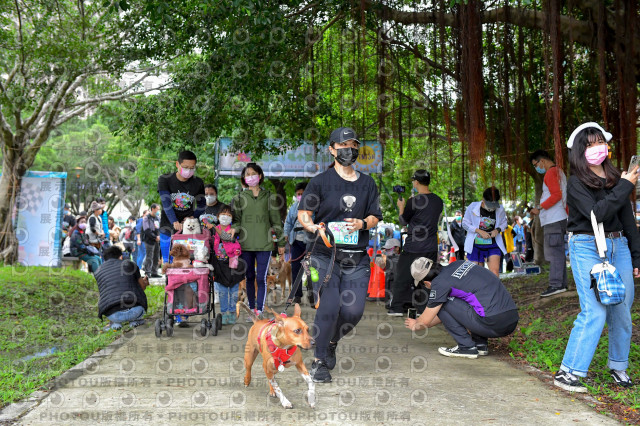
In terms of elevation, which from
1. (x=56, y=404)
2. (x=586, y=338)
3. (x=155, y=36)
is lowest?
(x=56, y=404)

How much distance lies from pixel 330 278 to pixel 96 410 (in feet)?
6.15

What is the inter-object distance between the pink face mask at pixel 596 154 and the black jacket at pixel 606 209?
0.49 ft

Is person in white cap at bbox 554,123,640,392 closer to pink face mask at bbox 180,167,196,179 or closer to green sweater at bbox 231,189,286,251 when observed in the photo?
green sweater at bbox 231,189,286,251

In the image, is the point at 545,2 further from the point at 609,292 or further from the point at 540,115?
the point at 540,115

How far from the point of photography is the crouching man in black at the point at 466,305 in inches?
215

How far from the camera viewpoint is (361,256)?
4945 mm

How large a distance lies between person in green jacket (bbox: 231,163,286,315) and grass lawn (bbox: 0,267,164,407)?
5.57 ft

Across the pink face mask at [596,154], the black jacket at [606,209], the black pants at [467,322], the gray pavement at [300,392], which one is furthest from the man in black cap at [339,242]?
the pink face mask at [596,154]

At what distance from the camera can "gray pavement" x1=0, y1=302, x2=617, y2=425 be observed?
379 cm

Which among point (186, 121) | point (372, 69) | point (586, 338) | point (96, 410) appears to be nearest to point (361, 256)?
point (586, 338)

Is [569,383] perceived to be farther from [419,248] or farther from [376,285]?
[376,285]

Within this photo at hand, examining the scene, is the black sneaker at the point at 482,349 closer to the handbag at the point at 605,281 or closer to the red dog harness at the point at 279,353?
the handbag at the point at 605,281

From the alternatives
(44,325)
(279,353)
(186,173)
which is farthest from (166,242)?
(279,353)

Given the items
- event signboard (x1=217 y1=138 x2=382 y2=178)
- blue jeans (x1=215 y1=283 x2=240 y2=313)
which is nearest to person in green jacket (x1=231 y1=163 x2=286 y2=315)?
blue jeans (x1=215 y1=283 x2=240 y2=313)
